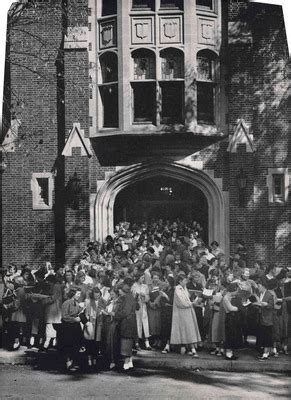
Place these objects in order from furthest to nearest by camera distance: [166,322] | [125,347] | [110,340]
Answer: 1. [166,322]
2. [110,340]
3. [125,347]

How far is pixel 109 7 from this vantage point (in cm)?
1480

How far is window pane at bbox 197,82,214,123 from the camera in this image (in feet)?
49.4

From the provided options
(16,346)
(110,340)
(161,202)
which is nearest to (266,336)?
(110,340)

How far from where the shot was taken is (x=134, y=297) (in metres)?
10.8

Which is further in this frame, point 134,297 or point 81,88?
point 81,88

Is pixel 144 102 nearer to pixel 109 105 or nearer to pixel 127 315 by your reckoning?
pixel 109 105

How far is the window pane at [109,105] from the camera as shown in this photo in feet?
48.9

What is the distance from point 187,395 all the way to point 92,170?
8254mm

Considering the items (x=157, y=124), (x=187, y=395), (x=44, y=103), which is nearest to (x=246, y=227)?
(x=157, y=124)

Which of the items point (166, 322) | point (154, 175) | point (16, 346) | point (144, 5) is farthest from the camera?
point (154, 175)

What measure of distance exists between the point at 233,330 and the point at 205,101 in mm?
6575

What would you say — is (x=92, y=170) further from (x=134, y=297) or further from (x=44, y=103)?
(x=134, y=297)

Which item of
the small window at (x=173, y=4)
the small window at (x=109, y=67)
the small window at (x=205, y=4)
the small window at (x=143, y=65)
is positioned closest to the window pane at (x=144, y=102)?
the small window at (x=143, y=65)

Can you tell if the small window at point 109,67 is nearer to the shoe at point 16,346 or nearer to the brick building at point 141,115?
the brick building at point 141,115
